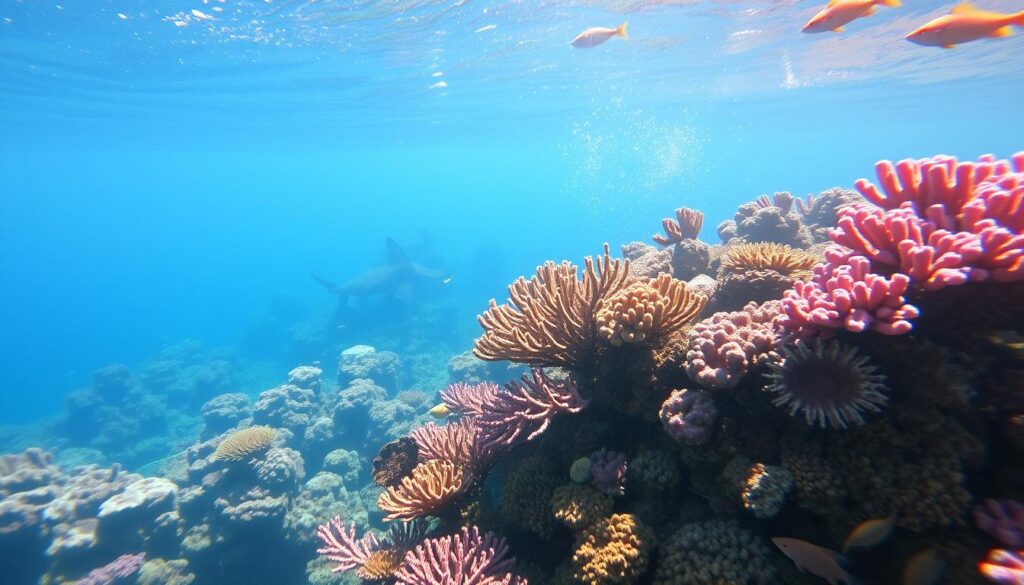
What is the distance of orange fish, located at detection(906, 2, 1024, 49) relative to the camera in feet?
12.5

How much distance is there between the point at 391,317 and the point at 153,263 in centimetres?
14579

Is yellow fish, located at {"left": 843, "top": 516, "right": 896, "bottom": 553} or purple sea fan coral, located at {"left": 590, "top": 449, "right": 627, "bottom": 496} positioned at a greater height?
yellow fish, located at {"left": 843, "top": 516, "right": 896, "bottom": 553}

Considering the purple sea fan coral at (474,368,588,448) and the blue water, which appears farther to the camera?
the blue water

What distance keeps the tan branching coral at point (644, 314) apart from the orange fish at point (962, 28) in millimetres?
3039

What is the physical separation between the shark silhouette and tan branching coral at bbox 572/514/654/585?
2331 cm

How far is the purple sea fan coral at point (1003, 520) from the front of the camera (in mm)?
2172

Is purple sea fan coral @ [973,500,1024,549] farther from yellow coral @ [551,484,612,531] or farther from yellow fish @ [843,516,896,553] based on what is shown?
yellow coral @ [551,484,612,531]

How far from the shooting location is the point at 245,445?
10.3 meters

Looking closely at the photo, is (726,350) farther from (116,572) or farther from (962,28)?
(116,572)

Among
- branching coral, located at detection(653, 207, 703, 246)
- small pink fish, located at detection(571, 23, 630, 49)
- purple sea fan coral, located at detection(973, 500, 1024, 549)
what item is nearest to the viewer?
purple sea fan coral, located at detection(973, 500, 1024, 549)

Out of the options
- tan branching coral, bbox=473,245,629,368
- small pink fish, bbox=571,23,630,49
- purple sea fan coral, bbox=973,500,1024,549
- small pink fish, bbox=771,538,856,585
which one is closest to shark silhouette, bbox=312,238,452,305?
small pink fish, bbox=571,23,630,49

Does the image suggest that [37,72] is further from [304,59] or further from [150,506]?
[150,506]

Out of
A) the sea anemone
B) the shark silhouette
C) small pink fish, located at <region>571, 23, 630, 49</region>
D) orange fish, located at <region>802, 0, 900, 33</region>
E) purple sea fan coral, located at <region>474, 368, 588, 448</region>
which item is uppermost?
small pink fish, located at <region>571, 23, 630, 49</region>

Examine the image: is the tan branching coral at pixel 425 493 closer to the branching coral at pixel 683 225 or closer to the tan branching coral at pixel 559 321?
the tan branching coral at pixel 559 321
